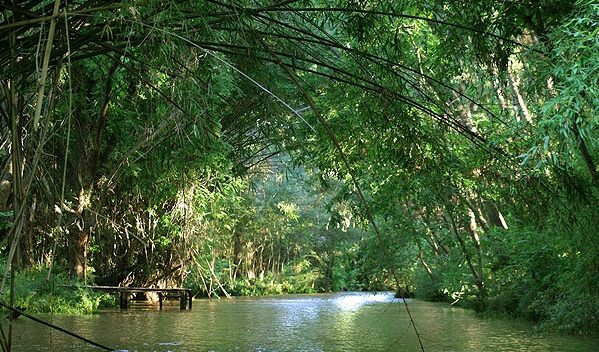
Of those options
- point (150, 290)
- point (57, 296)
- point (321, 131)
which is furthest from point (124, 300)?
point (321, 131)

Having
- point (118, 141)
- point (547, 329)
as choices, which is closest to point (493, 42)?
point (547, 329)

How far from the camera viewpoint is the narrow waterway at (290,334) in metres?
6.60

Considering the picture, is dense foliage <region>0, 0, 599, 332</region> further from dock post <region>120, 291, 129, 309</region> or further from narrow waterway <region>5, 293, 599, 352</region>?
dock post <region>120, 291, 129, 309</region>

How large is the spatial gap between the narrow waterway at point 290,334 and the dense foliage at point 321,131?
0.60 metres

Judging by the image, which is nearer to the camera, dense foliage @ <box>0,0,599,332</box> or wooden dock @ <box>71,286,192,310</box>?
dense foliage @ <box>0,0,599,332</box>

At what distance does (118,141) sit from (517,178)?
27.8 ft

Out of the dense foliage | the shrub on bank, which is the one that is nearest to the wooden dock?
the shrub on bank

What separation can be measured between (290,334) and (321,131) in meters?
2.47

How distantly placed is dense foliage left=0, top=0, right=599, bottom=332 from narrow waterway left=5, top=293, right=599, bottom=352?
60cm

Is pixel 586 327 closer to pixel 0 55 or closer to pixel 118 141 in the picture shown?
pixel 0 55

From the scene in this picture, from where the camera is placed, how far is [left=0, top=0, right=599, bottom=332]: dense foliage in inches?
108

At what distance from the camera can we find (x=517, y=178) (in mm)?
4648

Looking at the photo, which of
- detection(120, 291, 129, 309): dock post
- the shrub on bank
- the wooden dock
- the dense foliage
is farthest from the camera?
detection(120, 291, 129, 309): dock post

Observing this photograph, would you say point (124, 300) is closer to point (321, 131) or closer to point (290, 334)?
point (290, 334)
